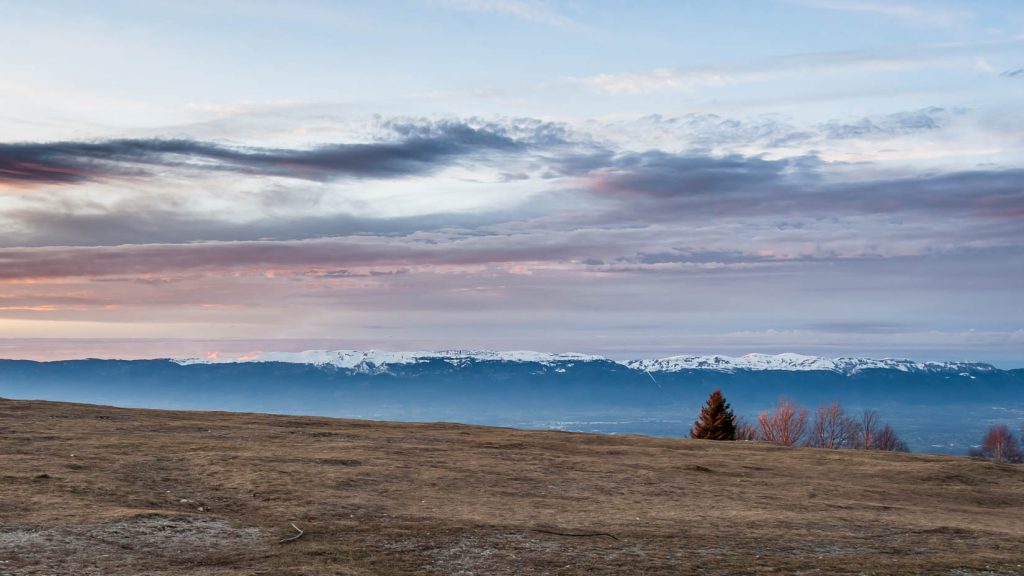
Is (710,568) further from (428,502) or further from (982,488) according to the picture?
(982,488)

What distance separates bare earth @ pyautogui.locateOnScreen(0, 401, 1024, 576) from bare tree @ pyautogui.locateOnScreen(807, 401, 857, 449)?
106 metres

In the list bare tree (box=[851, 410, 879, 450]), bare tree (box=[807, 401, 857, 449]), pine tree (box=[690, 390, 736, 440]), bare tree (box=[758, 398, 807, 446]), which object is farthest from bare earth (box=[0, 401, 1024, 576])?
bare tree (box=[851, 410, 879, 450])

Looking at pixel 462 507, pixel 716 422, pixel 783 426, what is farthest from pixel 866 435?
pixel 462 507

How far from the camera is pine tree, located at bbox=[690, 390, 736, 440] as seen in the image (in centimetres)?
9725

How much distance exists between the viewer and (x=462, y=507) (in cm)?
3097

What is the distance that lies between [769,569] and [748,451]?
1491 inches

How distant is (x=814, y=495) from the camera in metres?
38.8

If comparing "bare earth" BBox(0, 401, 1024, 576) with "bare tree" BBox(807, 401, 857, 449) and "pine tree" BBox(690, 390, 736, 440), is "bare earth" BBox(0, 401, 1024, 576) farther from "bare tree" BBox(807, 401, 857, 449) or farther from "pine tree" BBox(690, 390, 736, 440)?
"bare tree" BBox(807, 401, 857, 449)

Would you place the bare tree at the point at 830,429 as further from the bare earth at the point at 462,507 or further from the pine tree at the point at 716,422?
the bare earth at the point at 462,507

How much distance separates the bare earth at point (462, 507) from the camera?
22.2 meters

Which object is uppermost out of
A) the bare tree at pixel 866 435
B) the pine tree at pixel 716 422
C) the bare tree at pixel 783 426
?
the pine tree at pixel 716 422

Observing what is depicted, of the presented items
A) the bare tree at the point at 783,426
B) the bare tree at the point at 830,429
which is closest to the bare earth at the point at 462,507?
the bare tree at the point at 783,426

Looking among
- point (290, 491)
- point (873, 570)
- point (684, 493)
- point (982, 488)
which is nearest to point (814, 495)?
point (684, 493)

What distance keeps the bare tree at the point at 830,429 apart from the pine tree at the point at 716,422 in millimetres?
57557
